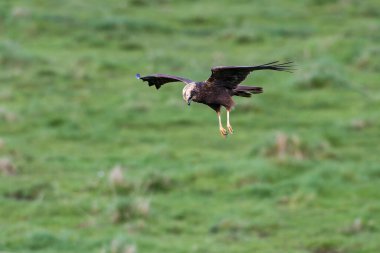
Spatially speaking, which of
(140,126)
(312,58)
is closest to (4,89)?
(140,126)

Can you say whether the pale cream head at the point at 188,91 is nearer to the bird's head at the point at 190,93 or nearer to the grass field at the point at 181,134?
the bird's head at the point at 190,93

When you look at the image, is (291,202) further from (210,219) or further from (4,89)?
(4,89)

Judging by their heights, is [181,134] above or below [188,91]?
above

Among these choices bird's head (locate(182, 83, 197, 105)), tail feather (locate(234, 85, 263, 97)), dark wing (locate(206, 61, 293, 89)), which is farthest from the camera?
tail feather (locate(234, 85, 263, 97))

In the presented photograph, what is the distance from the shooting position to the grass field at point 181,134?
605 inches

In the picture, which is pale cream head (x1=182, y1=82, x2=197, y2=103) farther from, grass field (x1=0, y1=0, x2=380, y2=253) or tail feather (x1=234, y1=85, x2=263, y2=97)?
grass field (x1=0, y1=0, x2=380, y2=253)

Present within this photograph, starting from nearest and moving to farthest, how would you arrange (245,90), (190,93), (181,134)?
(190,93) → (245,90) → (181,134)

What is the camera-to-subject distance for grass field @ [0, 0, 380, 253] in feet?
50.4

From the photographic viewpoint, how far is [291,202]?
16.2m

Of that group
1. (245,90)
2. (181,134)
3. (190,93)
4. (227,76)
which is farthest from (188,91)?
(181,134)

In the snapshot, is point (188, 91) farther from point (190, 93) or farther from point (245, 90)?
point (245, 90)

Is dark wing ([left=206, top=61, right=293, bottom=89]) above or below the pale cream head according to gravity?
above

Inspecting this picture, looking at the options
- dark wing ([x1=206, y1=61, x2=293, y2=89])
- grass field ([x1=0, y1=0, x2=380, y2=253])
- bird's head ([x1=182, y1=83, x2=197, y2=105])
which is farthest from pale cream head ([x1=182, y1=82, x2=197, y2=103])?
grass field ([x1=0, y1=0, x2=380, y2=253])

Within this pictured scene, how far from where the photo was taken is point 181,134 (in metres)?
19.5
